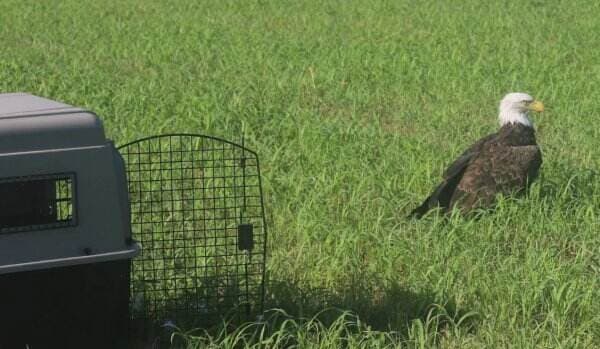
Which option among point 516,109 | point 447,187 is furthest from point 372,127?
point 447,187

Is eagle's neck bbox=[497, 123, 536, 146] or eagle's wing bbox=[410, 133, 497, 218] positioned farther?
eagle's neck bbox=[497, 123, 536, 146]

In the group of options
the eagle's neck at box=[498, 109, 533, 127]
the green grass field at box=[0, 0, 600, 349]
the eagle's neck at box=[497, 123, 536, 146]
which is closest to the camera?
the green grass field at box=[0, 0, 600, 349]

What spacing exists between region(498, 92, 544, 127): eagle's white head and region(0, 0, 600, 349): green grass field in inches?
16.4

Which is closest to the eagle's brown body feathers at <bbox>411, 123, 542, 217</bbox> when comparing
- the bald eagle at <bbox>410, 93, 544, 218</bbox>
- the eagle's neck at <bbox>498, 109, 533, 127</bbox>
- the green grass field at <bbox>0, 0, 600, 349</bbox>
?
the bald eagle at <bbox>410, 93, 544, 218</bbox>

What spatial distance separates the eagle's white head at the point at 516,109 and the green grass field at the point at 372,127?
417 mm

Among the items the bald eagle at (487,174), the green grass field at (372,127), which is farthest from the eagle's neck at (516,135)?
the green grass field at (372,127)

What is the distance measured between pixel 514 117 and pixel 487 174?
720 mm

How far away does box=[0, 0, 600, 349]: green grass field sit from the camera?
488 cm

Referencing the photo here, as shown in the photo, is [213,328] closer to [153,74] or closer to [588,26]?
[153,74]

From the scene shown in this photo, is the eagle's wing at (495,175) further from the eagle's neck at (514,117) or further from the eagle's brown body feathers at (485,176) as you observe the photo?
the eagle's neck at (514,117)

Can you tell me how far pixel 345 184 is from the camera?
711cm

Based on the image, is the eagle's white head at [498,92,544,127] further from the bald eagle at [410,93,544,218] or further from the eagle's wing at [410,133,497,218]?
the eagle's wing at [410,133,497,218]

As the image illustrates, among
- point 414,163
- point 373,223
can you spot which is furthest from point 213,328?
point 414,163

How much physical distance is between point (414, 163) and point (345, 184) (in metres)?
0.69
